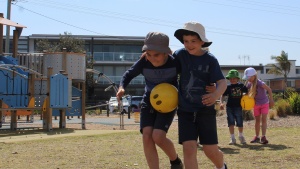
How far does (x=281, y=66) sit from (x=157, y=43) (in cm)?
7143

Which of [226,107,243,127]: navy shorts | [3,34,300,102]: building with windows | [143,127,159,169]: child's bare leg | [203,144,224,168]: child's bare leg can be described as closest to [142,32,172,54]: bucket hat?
[143,127,159,169]: child's bare leg

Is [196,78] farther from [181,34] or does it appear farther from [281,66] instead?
[281,66]

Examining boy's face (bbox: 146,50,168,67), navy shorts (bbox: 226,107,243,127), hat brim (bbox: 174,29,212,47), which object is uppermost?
hat brim (bbox: 174,29,212,47)

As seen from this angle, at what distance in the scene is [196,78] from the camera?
175 inches

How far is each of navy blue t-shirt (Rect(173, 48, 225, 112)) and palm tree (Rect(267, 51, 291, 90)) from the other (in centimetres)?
7018

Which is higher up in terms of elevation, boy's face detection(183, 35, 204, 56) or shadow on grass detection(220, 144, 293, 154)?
boy's face detection(183, 35, 204, 56)

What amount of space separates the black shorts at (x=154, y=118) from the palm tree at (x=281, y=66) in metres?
70.0

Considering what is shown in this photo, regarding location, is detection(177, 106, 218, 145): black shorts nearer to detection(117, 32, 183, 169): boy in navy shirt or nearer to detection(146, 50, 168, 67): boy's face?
detection(117, 32, 183, 169): boy in navy shirt

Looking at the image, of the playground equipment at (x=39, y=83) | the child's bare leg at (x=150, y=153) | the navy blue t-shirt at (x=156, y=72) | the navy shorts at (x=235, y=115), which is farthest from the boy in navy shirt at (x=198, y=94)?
the playground equipment at (x=39, y=83)

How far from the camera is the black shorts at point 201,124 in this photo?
14.3 feet

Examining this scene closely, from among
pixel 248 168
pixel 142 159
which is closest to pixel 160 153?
pixel 142 159

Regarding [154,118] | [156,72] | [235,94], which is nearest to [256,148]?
[235,94]

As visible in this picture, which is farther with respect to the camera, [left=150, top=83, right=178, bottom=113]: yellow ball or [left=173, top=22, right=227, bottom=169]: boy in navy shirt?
[left=150, top=83, right=178, bottom=113]: yellow ball

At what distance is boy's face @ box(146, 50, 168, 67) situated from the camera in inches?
185
